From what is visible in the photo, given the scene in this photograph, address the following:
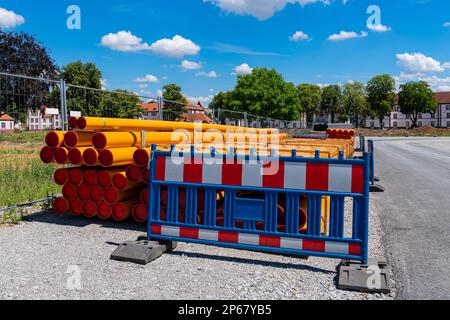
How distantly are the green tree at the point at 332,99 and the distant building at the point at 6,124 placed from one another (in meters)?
98.5

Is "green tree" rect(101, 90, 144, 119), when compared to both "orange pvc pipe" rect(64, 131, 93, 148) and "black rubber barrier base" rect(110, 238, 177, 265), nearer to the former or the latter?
"orange pvc pipe" rect(64, 131, 93, 148)

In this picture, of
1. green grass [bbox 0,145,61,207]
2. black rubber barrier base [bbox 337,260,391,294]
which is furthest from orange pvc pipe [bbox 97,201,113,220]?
black rubber barrier base [bbox 337,260,391,294]

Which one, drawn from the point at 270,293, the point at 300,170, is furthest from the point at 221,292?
the point at 300,170

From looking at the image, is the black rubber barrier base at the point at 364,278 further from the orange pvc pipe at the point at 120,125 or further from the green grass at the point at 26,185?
the green grass at the point at 26,185

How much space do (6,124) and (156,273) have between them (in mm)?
8884

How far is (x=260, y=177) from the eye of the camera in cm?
459

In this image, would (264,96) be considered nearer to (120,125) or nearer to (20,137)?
(20,137)

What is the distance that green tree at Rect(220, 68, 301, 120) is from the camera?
69.1 m

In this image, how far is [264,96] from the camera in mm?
69000

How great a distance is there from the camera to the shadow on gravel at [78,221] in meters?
6.21

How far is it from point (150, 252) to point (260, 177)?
1483 millimetres

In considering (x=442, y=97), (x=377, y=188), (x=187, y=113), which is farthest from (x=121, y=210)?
(x=442, y=97)

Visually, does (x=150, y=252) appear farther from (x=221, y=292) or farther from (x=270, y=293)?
(x=270, y=293)

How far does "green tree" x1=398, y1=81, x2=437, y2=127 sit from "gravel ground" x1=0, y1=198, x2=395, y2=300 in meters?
116
